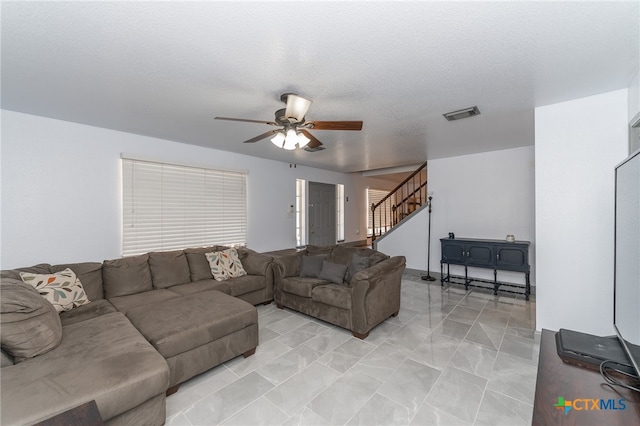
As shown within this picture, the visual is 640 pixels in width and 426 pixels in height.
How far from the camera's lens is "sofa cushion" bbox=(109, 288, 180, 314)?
274 cm

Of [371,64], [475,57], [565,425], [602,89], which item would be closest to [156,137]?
[371,64]

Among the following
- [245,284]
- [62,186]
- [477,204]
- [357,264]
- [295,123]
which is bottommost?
[245,284]

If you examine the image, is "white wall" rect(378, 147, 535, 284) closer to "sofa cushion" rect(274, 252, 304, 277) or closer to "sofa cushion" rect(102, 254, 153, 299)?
"sofa cushion" rect(274, 252, 304, 277)

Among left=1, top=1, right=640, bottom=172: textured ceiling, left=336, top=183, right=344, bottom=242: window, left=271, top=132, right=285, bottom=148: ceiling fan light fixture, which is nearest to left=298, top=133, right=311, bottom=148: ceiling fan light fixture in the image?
left=271, top=132, right=285, bottom=148: ceiling fan light fixture

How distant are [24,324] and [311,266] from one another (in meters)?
2.80

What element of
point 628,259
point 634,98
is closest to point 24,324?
point 628,259

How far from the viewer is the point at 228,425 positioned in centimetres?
177

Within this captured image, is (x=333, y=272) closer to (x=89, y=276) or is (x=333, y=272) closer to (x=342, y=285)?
(x=342, y=285)

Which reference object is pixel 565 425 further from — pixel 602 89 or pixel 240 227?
pixel 240 227

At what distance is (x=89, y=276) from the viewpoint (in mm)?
3004

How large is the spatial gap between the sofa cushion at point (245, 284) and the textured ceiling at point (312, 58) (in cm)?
213

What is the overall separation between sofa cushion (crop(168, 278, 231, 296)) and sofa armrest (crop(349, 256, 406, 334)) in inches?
66.4

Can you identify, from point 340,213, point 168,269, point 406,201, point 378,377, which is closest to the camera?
point 378,377

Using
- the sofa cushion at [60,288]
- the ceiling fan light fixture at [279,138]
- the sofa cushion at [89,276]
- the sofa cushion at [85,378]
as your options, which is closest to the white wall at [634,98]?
the ceiling fan light fixture at [279,138]
